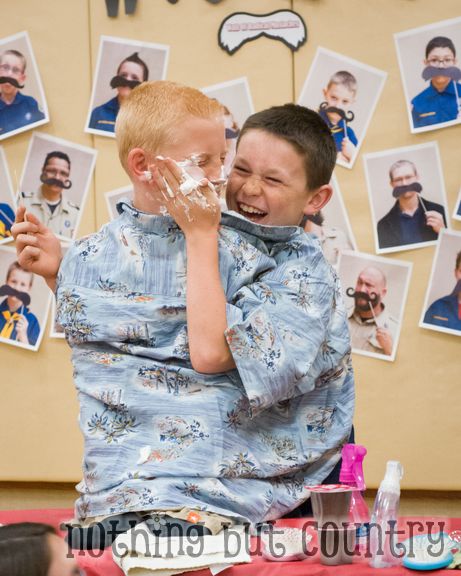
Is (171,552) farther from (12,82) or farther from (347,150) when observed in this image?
(12,82)

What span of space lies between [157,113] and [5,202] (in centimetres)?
136

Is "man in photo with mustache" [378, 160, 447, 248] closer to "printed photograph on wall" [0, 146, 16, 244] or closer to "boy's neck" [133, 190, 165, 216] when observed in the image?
"printed photograph on wall" [0, 146, 16, 244]

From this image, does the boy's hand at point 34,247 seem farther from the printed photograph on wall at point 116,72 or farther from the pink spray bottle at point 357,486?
the printed photograph on wall at point 116,72

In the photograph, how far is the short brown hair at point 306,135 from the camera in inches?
59.0

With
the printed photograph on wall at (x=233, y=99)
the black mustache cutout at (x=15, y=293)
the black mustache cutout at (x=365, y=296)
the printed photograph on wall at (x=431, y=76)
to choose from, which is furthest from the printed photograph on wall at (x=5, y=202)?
the printed photograph on wall at (x=431, y=76)

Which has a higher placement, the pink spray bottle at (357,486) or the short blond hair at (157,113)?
the short blond hair at (157,113)

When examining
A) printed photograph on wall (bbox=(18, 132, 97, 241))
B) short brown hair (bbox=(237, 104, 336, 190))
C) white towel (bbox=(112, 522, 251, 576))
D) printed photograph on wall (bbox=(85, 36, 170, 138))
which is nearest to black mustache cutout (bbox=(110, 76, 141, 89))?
printed photograph on wall (bbox=(85, 36, 170, 138))

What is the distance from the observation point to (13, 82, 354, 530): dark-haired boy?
4.13ft

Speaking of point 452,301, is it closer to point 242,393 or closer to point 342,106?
point 342,106

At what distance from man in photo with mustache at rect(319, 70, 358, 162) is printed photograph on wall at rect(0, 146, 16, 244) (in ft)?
2.93

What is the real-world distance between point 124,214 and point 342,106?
123 centimetres

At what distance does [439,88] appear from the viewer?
2.47 metres

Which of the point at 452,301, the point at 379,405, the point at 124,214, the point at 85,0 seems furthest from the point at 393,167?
the point at 124,214

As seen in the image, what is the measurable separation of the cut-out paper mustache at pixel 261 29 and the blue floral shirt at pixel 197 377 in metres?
1.22
